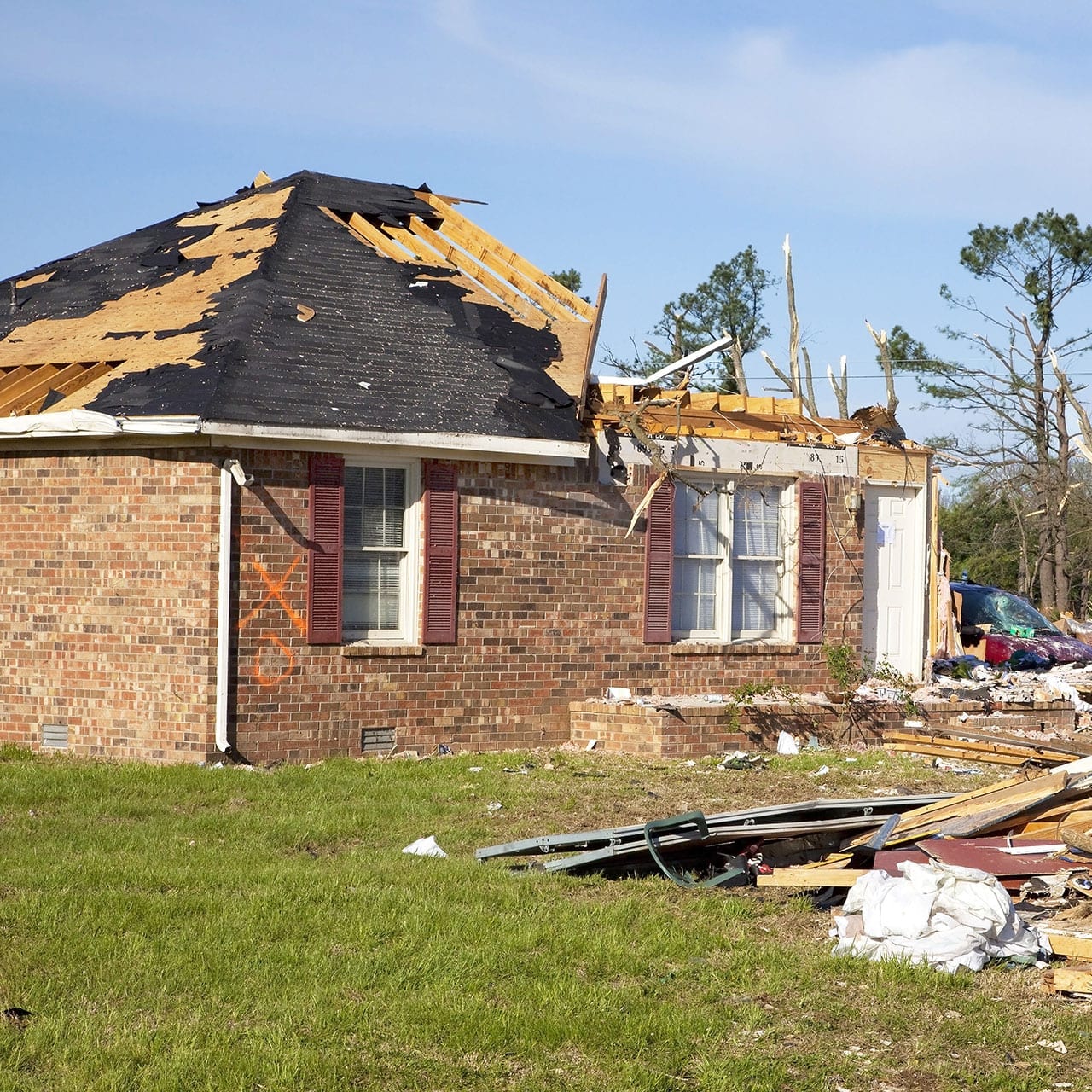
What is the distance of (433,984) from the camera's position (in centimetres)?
591

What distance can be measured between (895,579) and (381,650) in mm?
6702

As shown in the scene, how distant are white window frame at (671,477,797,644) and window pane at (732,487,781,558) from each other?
5 centimetres

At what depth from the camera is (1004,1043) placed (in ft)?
17.9

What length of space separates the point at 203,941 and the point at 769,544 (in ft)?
33.6

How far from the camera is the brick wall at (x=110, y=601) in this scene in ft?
40.0

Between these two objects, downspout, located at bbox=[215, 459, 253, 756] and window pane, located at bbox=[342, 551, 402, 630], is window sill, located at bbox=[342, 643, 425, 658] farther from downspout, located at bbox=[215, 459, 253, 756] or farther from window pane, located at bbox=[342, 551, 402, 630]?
downspout, located at bbox=[215, 459, 253, 756]

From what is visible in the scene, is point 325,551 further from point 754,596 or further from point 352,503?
point 754,596

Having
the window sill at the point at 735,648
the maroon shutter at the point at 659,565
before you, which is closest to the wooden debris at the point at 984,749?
the window sill at the point at 735,648

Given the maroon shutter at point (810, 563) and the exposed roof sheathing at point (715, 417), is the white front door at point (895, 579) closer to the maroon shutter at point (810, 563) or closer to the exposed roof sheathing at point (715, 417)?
the exposed roof sheathing at point (715, 417)

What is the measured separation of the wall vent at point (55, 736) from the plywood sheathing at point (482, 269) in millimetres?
6000

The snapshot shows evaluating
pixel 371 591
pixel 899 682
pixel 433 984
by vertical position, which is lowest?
pixel 433 984

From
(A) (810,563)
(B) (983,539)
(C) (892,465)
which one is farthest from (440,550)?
(B) (983,539)

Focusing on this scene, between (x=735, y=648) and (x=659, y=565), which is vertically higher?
(x=659, y=565)

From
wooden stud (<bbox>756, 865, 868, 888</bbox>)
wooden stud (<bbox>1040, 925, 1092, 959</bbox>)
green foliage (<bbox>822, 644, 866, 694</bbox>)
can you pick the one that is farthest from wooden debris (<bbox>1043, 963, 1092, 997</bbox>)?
green foliage (<bbox>822, 644, 866, 694</bbox>)
